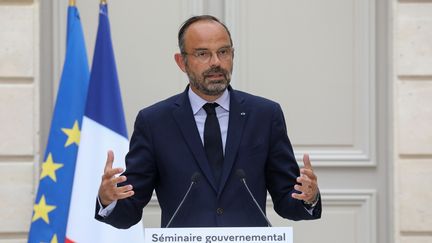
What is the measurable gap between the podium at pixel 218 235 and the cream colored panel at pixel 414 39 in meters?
3.23

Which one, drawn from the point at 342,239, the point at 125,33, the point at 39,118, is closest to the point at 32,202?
the point at 39,118

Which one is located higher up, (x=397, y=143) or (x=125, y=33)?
(x=125, y=33)

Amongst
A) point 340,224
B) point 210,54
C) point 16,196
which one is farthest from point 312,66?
point 210,54

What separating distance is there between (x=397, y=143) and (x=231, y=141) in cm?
266

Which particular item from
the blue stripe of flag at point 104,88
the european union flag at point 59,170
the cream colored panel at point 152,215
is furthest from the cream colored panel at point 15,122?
the cream colored panel at point 152,215

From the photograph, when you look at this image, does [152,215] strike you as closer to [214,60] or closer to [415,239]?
[415,239]

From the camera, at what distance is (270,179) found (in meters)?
4.00

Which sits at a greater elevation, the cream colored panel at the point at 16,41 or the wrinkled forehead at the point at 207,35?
the cream colored panel at the point at 16,41

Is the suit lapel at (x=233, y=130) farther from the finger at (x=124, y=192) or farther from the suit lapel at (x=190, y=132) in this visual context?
the finger at (x=124, y=192)

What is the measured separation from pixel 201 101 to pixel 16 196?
2.65 m

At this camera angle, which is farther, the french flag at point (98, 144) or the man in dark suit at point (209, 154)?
the french flag at point (98, 144)

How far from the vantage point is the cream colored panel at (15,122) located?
20.6 ft

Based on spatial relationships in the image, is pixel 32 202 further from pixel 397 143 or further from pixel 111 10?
pixel 397 143

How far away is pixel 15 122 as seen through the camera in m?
6.30
